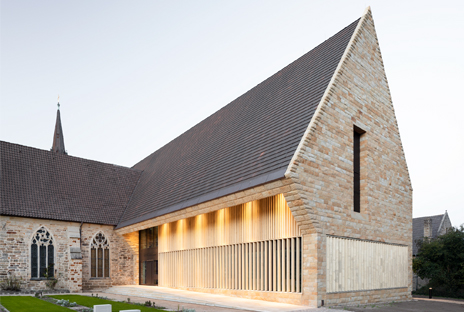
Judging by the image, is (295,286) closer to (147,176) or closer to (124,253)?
(124,253)

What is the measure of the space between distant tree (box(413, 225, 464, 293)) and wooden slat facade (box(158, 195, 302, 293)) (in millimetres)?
15171

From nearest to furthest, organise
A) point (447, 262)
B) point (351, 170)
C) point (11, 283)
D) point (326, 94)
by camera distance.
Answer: point (326, 94) < point (351, 170) < point (11, 283) < point (447, 262)

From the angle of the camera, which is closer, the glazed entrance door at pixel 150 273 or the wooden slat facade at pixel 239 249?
the wooden slat facade at pixel 239 249

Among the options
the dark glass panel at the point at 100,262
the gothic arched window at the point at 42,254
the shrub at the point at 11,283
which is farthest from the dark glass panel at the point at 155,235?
the shrub at the point at 11,283

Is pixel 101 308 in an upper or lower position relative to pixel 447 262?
upper

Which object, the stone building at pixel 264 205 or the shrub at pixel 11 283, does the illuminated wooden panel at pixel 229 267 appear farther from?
the shrub at pixel 11 283

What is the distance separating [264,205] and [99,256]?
44.7 feet

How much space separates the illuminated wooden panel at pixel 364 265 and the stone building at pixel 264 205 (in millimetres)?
66

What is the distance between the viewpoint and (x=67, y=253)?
78.8 feet

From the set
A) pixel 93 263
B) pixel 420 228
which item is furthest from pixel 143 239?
pixel 420 228

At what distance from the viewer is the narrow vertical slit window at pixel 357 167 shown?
16944 mm

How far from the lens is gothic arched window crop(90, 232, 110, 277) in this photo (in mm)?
25422

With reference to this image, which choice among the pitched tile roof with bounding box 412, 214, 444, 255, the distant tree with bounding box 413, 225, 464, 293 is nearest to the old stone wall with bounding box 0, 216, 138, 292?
the distant tree with bounding box 413, 225, 464, 293

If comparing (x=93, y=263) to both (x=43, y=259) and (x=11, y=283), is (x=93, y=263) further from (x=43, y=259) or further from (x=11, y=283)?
(x=11, y=283)
